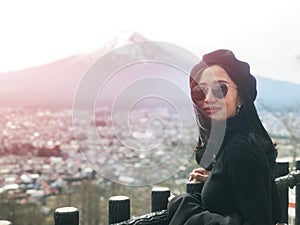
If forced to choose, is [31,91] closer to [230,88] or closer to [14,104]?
[14,104]

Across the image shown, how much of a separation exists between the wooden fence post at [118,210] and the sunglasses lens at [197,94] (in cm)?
31

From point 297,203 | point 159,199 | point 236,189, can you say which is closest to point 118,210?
point 159,199

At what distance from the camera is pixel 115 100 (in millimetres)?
979

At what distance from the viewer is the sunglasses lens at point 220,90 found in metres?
0.87

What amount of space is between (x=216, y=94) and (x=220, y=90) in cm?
1

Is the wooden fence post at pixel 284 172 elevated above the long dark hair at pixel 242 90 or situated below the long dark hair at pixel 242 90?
below

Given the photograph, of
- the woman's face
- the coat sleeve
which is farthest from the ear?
the coat sleeve

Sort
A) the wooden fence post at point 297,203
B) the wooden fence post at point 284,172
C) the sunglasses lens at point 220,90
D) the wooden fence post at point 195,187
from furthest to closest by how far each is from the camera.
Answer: the wooden fence post at point 297,203 < the wooden fence post at point 284,172 < the wooden fence post at point 195,187 < the sunglasses lens at point 220,90

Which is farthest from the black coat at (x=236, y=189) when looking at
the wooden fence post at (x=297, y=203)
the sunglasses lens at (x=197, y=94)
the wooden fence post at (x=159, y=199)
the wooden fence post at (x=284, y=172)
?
the wooden fence post at (x=297, y=203)

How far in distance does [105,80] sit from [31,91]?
48.5 inches

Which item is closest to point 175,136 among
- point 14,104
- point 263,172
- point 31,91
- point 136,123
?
point 136,123

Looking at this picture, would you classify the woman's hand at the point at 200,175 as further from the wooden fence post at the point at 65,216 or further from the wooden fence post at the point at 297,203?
the wooden fence post at the point at 297,203

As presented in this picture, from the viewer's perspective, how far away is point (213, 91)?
2.90 ft

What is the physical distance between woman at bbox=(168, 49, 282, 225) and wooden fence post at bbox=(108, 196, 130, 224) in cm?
12
